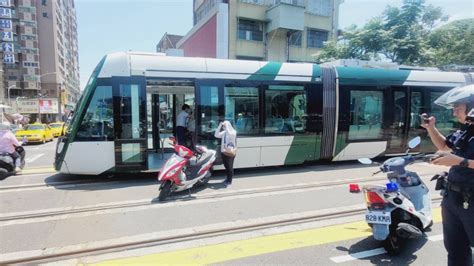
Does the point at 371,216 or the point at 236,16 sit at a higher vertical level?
the point at 236,16

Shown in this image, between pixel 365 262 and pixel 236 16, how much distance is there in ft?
79.1

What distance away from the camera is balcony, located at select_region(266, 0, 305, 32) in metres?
25.4

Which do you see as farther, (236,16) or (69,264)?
(236,16)

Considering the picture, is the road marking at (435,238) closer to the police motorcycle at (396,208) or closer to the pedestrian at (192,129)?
the police motorcycle at (396,208)

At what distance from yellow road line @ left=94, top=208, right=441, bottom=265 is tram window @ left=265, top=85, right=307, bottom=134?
4128 mm

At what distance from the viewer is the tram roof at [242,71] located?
7172 millimetres

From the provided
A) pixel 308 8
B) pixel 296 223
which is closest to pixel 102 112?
pixel 296 223

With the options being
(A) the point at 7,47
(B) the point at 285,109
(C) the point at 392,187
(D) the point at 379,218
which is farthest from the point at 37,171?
(A) the point at 7,47

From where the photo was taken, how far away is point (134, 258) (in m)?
3.73

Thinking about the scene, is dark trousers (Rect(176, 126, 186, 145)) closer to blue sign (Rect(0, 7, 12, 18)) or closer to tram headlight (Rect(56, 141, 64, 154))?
tram headlight (Rect(56, 141, 64, 154))

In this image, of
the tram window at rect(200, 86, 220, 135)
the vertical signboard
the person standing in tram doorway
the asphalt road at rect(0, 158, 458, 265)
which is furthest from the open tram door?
the vertical signboard

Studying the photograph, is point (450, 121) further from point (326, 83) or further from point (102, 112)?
point (102, 112)

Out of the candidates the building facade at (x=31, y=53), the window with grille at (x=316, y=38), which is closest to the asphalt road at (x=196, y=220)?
the window with grille at (x=316, y=38)

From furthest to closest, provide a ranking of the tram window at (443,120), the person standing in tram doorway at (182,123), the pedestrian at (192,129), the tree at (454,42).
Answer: the tree at (454,42)
the tram window at (443,120)
the person standing in tram doorway at (182,123)
the pedestrian at (192,129)
